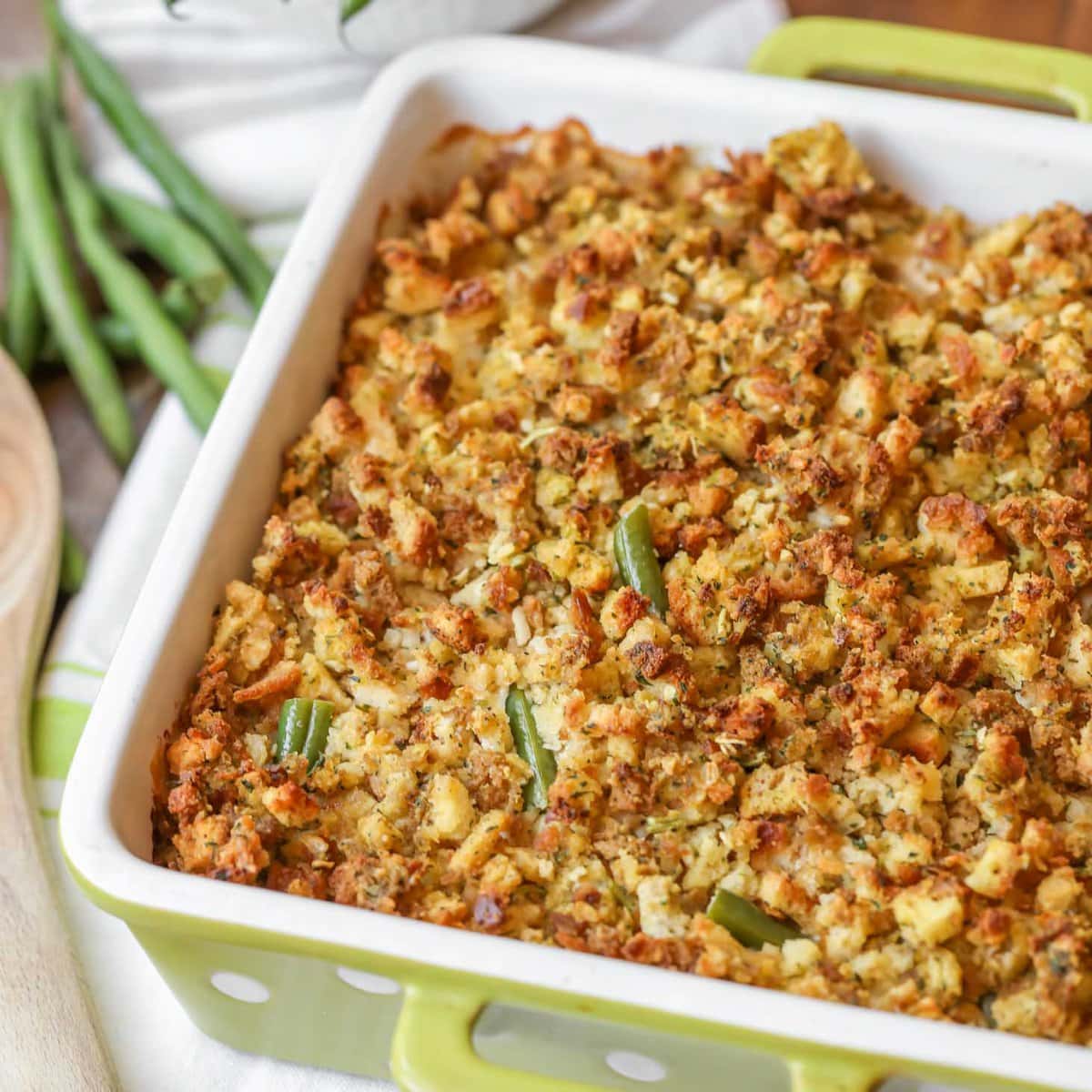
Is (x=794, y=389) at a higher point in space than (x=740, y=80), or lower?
lower

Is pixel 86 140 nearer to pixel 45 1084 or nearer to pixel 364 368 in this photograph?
pixel 364 368

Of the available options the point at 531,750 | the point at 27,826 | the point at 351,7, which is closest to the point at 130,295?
the point at 351,7

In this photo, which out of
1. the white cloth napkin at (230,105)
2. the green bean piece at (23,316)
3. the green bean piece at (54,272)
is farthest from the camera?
the green bean piece at (23,316)

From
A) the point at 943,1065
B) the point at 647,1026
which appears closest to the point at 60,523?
the point at 647,1026

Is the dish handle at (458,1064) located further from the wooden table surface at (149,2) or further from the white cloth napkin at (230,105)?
the wooden table surface at (149,2)

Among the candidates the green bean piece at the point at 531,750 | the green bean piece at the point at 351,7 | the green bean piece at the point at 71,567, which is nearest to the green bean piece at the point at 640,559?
the green bean piece at the point at 531,750

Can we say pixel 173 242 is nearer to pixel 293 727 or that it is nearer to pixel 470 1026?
pixel 293 727
